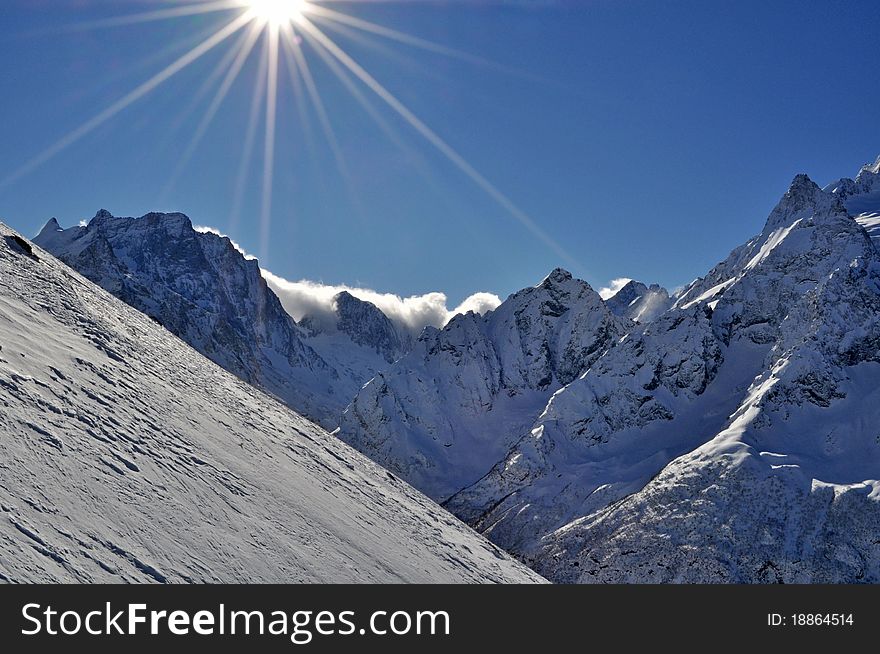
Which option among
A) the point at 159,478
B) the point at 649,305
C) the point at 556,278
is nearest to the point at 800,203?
the point at 556,278

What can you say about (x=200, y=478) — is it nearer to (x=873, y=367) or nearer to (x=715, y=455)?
(x=715, y=455)

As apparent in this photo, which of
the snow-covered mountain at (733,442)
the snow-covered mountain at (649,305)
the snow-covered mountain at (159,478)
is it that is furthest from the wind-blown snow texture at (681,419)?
the snow-covered mountain at (649,305)

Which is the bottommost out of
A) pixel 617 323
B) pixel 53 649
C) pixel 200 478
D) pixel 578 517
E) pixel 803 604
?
pixel 53 649

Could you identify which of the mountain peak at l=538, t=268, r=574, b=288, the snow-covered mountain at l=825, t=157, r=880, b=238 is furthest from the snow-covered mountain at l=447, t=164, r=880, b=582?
the mountain peak at l=538, t=268, r=574, b=288

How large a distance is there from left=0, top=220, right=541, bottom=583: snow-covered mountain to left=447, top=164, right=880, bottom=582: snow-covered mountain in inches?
1074

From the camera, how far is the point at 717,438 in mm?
75000

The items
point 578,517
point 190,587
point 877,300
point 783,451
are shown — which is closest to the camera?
point 190,587

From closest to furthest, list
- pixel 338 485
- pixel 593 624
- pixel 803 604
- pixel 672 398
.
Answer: pixel 593 624, pixel 803 604, pixel 338 485, pixel 672 398

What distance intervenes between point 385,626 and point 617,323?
128797 millimetres

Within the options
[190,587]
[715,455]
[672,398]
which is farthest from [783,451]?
[190,587]

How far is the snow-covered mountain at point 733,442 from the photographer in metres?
61.5

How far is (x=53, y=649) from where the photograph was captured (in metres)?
14.0

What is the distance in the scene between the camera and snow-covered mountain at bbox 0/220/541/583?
18578 millimetres

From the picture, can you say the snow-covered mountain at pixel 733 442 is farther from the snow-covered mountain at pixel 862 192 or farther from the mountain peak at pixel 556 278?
the mountain peak at pixel 556 278
